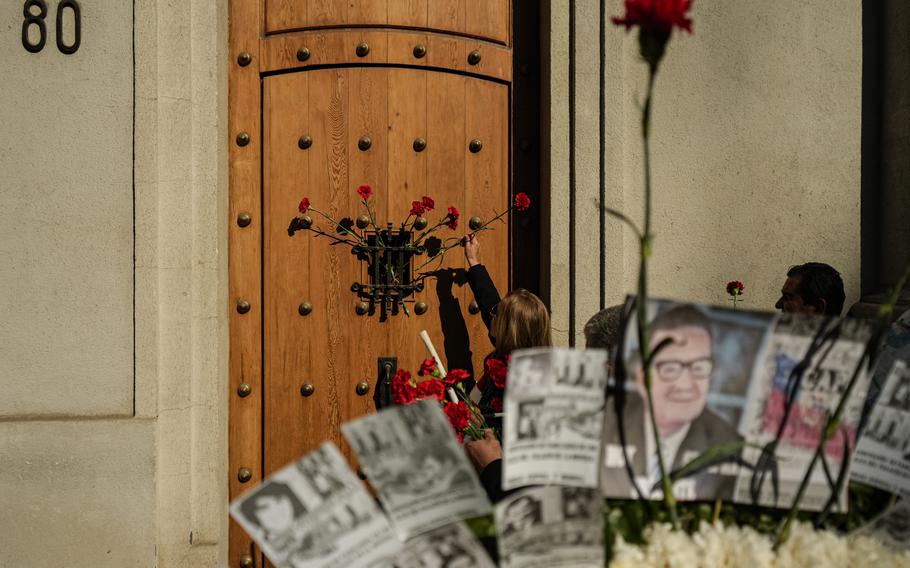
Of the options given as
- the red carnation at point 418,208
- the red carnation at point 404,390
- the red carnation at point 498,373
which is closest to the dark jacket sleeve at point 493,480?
the red carnation at point 404,390

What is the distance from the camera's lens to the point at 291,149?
13.8ft

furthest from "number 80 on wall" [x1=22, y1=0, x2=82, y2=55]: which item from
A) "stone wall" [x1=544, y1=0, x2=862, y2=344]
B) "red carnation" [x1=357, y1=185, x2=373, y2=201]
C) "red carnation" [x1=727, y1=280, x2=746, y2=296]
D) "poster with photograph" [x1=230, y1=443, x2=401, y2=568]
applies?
"poster with photograph" [x1=230, y1=443, x2=401, y2=568]

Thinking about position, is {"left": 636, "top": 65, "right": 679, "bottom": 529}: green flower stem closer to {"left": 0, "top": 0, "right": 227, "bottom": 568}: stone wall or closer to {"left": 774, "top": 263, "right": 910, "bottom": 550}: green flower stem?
{"left": 774, "top": 263, "right": 910, "bottom": 550}: green flower stem

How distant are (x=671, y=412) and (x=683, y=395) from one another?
31 mm

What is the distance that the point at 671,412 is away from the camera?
1.42 m

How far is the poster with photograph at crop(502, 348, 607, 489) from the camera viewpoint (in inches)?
53.6

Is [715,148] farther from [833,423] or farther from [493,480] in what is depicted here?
[833,423]

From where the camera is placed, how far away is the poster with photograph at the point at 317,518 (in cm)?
133

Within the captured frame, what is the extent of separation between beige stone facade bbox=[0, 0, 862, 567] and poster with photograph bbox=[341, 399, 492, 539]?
110 inches

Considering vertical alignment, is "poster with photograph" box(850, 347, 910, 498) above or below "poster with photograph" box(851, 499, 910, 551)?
above

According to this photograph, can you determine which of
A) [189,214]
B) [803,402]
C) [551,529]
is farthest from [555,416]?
[189,214]

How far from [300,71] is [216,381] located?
4.51 ft

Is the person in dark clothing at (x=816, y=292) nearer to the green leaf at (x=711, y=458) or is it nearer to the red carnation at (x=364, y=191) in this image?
the red carnation at (x=364, y=191)

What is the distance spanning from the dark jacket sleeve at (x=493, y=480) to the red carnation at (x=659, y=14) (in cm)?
137
